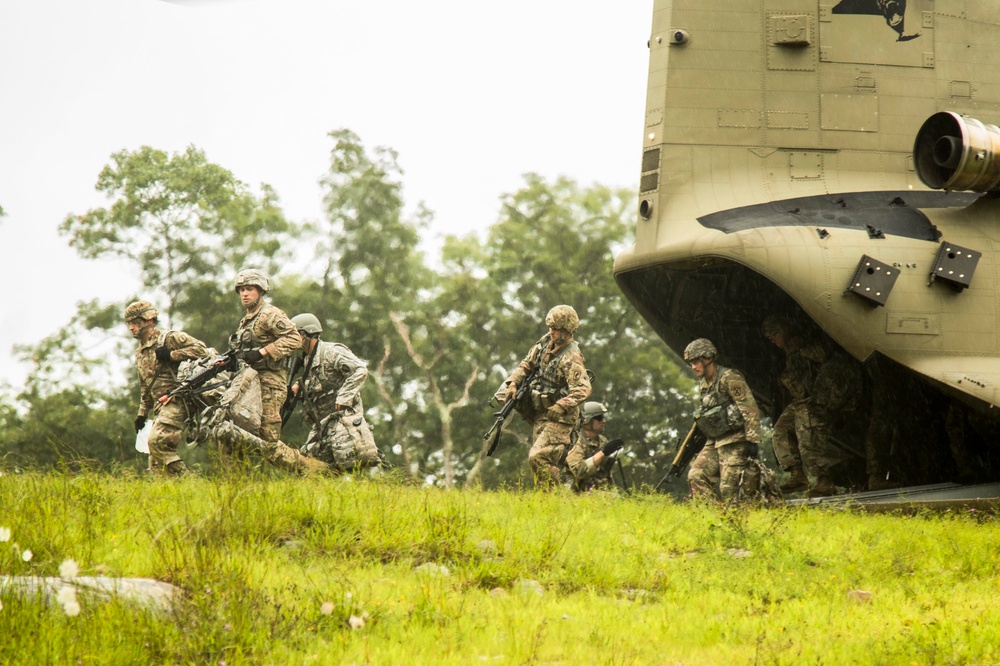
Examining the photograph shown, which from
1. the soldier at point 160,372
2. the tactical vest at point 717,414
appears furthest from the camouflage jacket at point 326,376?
the tactical vest at point 717,414

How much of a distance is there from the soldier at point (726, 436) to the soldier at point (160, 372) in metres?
4.91

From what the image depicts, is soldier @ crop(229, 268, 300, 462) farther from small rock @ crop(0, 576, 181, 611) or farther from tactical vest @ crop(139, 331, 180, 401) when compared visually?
small rock @ crop(0, 576, 181, 611)

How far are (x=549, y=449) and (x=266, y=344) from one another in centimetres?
283

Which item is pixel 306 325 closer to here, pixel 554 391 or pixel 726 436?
pixel 554 391

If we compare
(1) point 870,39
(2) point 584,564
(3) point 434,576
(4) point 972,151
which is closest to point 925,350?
(4) point 972,151

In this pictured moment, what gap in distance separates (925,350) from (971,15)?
3672 millimetres

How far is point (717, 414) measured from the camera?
10398mm

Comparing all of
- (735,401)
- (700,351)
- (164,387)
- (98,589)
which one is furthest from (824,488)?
(98,589)

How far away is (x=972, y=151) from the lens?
376 inches

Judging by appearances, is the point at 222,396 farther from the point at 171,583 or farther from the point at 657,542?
the point at 171,583

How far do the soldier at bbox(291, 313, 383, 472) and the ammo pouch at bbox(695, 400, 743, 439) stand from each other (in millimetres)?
3052

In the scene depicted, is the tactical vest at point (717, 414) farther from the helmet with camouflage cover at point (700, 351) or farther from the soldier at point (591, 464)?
the soldier at point (591, 464)

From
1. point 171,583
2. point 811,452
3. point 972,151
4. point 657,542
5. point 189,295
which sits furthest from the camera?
point 189,295

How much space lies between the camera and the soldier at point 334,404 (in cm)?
1035
